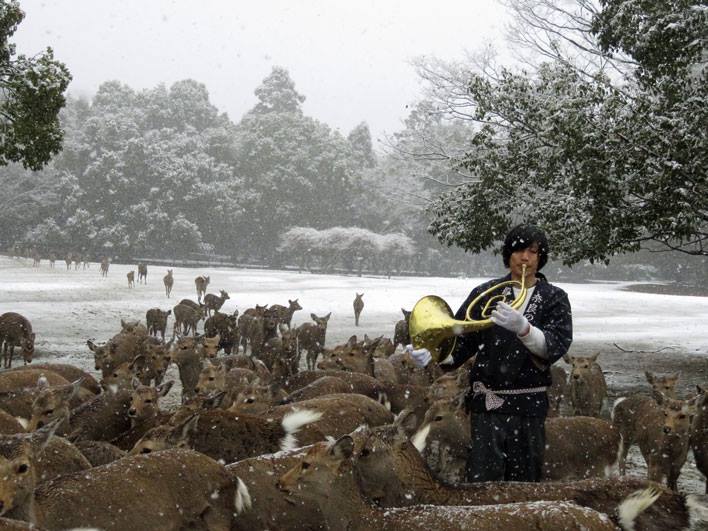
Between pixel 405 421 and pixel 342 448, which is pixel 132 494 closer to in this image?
pixel 342 448

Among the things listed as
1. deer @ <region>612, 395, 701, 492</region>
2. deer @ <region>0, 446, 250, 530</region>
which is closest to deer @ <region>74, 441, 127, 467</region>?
deer @ <region>0, 446, 250, 530</region>

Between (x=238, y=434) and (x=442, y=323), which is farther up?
(x=442, y=323)

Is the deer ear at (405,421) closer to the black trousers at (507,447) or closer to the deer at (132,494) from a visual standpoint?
the black trousers at (507,447)

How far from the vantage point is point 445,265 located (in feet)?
197

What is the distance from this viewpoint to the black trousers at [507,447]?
416cm

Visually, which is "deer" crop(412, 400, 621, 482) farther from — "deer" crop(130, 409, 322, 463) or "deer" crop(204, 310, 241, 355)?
"deer" crop(204, 310, 241, 355)

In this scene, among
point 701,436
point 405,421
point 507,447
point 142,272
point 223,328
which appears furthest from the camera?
point 142,272

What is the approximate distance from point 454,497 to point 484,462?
306mm

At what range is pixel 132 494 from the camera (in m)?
4.16

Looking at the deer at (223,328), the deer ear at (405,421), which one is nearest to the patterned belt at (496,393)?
the deer ear at (405,421)

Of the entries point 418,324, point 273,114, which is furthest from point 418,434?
point 273,114

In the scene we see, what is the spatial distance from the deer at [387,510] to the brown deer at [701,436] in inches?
133

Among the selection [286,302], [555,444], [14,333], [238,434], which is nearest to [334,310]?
[286,302]

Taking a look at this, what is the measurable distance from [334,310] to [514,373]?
2220 cm
